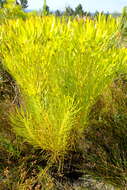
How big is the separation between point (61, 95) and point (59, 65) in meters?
0.17

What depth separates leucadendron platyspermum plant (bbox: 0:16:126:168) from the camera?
54.4 inches

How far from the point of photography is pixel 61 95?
60.0 inches

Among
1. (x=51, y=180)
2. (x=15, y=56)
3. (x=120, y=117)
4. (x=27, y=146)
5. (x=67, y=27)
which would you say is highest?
(x=67, y=27)

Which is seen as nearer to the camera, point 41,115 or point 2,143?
point 41,115

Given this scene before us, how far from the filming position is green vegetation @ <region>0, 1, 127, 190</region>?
1392mm

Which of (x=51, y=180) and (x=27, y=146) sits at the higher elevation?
(x=27, y=146)

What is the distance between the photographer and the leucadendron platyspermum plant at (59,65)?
1.38 m

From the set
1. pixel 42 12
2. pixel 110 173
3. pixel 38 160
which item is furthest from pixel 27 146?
pixel 42 12

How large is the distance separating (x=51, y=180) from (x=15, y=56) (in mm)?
745

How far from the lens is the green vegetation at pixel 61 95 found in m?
1.39

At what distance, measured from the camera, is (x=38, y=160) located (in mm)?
1865

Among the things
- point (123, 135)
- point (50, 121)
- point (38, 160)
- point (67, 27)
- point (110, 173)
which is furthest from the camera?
point (123, 135)

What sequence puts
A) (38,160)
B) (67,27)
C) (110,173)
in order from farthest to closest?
(38,160), (110,173), (67,27)

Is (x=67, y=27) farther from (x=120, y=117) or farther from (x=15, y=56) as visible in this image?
(x=120, y=117)
